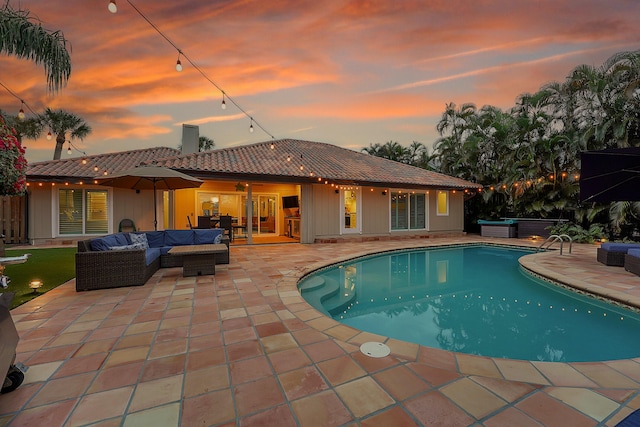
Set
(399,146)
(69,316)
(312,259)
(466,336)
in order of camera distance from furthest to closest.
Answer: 1. (399,146)
2. (312,259)
3. (466,336)
4. (69,316)

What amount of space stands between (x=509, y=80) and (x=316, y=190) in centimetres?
998

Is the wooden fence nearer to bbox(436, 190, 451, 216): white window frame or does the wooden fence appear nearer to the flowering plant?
the flowering plant

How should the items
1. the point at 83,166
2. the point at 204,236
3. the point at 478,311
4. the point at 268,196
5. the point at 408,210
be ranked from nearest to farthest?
the point at 478,311
the point at 204,236
the point at 83,166
the point at 408,210
the point at 268,196

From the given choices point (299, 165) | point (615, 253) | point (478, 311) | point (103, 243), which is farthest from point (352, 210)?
point (103, 243)

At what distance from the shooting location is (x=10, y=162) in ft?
14.6

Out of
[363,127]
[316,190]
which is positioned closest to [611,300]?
[316,190]

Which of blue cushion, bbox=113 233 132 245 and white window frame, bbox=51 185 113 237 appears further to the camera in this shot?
white window frame, bbox=51 185 113 237

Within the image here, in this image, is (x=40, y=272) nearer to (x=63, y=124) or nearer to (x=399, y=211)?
(x=399, y=211)

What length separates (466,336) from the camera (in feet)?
12.8

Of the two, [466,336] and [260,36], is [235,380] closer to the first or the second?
[466,336]

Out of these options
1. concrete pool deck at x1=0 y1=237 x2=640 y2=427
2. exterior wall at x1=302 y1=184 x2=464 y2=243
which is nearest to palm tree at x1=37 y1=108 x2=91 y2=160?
exterior wall at x1=302 y1=184 x2=464 y2=243

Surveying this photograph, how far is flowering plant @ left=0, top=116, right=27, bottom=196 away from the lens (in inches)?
171

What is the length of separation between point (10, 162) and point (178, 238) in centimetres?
342

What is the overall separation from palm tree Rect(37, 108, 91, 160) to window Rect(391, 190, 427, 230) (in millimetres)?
20897
